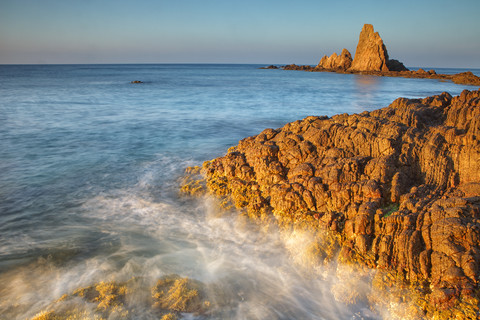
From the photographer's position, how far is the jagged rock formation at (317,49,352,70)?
10519 cm

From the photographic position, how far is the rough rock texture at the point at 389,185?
548 centimetres

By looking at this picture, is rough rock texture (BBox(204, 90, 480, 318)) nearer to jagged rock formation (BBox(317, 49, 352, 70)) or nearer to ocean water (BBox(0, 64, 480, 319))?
ocean water (BBox(0, 64, 480, 319))

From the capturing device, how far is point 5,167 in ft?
40.4

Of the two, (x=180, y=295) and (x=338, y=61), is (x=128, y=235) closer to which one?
(x=180, y=295)

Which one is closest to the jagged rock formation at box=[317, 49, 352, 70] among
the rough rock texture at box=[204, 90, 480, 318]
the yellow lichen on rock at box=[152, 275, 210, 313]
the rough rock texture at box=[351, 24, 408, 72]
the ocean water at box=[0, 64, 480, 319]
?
the rough rock texture at box=[351, 24, 408, 72]

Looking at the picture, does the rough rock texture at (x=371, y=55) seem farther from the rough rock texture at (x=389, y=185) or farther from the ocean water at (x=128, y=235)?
the rough rock texture at (x=389, y=185)

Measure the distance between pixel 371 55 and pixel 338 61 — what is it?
21297 mm

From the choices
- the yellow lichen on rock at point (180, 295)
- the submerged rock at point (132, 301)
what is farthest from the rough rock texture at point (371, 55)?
the submerged rock at point (132, 301)

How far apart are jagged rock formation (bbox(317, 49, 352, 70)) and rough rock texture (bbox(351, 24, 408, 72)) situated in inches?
285

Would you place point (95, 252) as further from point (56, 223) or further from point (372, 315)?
point (372, 315)

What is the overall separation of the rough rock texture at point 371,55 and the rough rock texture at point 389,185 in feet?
291

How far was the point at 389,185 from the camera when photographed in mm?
7168

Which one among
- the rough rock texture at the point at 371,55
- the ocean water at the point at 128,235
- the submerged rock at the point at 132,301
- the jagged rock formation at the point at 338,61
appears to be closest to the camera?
the submerged rock at the point at 132,301

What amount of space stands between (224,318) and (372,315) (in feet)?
8.58
